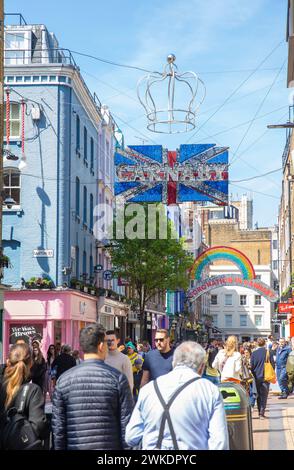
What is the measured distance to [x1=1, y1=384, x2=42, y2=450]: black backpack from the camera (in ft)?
20.2

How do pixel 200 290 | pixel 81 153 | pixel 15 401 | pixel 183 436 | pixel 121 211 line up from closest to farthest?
pixel 183 436
pixel 15 401
pixel 81 153
pixel 121 211
pixel 200 290

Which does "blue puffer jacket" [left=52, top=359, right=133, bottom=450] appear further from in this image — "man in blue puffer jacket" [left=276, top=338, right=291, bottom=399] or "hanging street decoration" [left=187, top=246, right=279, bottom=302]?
"hanging street decoration" [left=187, top=246, right=279, bottom=302]

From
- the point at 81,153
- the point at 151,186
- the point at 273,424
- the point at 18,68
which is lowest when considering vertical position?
the point at 273,424

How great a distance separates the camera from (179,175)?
786 inches

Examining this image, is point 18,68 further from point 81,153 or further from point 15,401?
point 15,401

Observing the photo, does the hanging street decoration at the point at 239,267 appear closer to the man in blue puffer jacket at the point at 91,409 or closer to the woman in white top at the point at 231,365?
the woman in white top at the point at 231,365

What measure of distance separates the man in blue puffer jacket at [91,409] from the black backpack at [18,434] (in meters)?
0.34

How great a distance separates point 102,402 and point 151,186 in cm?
1442

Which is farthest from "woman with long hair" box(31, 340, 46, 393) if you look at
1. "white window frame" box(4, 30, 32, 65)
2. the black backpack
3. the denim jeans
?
"white window frame" box(4, 30, 32, 65)

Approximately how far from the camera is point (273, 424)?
15.1 meters

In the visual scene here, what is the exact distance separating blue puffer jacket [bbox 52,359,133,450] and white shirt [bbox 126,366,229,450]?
0.59 m

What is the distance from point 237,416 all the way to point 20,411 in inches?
136

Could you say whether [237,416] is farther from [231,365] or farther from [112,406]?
[231,365]
